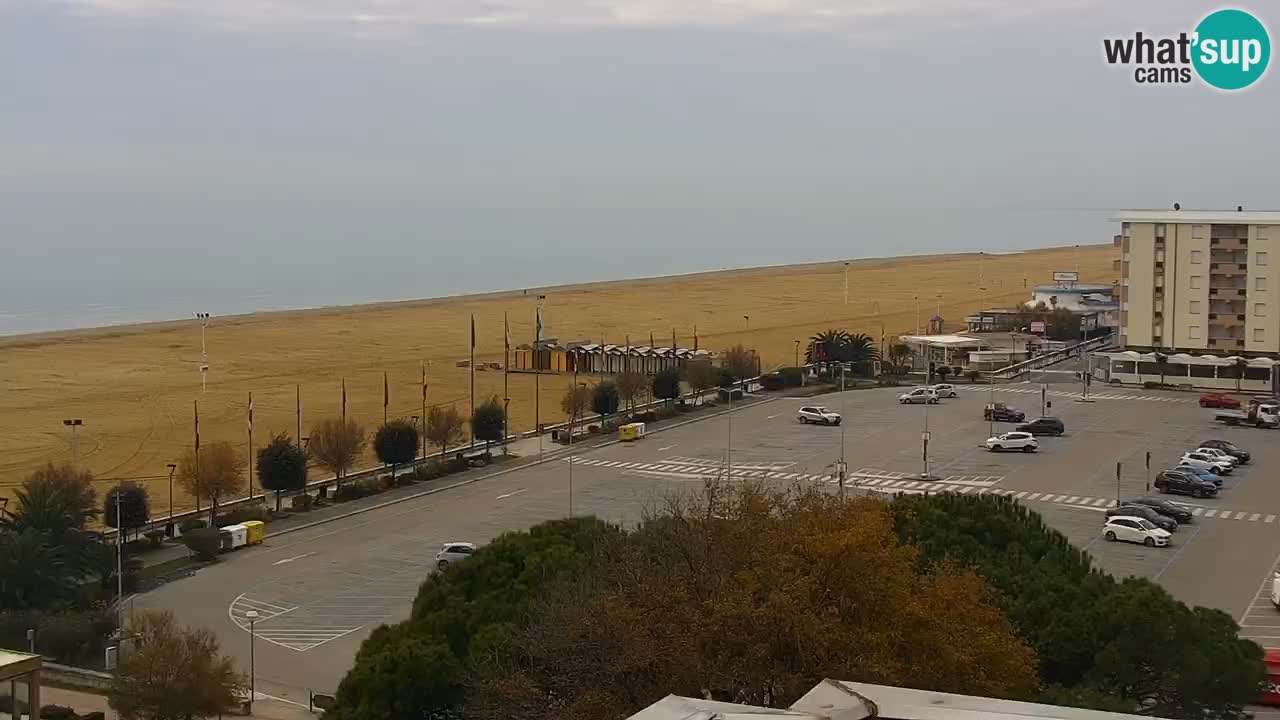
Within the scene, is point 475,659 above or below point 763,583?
below

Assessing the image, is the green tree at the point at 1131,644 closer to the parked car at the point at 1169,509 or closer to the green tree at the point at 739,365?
the parked car at the point at 1169,509

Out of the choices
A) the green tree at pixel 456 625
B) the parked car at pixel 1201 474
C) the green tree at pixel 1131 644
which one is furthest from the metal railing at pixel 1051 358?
the green tree at pixel 456 625

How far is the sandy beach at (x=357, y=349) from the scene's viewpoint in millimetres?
48094

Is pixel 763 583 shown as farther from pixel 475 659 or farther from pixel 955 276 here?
pixel 955 276

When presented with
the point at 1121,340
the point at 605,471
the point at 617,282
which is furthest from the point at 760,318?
the point at 605,471

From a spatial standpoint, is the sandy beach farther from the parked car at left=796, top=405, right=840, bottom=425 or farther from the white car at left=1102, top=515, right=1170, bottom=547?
the white car at left=1102, top=515, right=1170, bottom=547

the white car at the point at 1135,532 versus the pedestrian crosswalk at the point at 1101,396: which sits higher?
the pedestrian crosswalk at the point at 1101,396

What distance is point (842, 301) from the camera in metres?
107

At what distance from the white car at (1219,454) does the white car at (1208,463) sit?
6.1 inches

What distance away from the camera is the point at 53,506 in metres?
28.2

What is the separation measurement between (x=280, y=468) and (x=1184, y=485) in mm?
22696

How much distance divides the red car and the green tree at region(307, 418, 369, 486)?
30.9 m

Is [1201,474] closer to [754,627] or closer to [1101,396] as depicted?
[1101,396]

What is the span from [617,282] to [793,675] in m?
122
